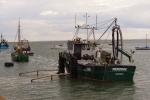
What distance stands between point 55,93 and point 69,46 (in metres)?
15.2

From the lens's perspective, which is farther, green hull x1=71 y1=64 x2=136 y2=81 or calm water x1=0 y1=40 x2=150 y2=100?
green hull x1=71 y1=64 x2=136 y2=81

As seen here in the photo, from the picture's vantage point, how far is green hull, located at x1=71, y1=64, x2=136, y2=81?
139ft

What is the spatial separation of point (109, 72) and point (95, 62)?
2.99m

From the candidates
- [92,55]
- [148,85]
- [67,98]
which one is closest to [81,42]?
[92,55]

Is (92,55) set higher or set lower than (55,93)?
higher

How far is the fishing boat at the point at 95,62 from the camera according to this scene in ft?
141

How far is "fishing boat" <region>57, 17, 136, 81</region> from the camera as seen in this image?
4284 centimetres

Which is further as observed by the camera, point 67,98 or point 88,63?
point 88,63

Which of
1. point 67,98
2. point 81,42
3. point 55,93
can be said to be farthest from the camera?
point 81,42

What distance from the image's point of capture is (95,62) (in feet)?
148

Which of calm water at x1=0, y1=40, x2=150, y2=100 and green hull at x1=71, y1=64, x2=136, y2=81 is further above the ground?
green hull at x1=71, y1=64, x2=136, y2=81

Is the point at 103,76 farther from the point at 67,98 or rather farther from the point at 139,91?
the point at 67,98

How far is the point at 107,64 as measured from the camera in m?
42.5

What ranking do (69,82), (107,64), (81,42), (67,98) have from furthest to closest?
(81,42) → (69,82) → (107,64) → (67,98)
